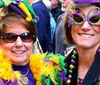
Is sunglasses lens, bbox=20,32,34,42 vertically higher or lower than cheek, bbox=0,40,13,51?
higher

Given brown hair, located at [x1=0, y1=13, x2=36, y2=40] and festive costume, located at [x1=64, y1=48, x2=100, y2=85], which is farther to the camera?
brown hair, located at [x1=0, y1=13, x2=36, y2=40]

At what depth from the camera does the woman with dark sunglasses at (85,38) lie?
2951 mm

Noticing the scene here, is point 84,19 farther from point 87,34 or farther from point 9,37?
point 9,37

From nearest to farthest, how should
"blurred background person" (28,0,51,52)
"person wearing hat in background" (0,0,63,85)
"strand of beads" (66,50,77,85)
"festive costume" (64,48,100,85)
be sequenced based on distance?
1. "festive costume" (64,48,100,85)
2. "person wearing hat in background" (0,0,63,85)
3. "strand of beads" (66,50,77,85)
4. "blurred background person" (28,0,51,52)

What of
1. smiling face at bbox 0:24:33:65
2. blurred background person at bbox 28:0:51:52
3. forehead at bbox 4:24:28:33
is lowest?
blurred background person at bbox 28:0:51:52

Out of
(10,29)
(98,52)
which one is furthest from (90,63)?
(10,29)

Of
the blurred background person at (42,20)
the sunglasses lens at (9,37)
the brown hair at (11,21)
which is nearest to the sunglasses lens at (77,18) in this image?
the brown hair at (11,21)

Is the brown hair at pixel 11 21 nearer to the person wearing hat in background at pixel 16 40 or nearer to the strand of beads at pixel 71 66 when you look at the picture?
the person wearing hat in background at pixel 16 40

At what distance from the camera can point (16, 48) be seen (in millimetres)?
3029

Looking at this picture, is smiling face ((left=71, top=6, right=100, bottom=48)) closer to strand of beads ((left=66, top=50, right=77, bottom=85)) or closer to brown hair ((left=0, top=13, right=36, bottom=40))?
strand of beads ((left=66, top=50, right=77, bottom=85))

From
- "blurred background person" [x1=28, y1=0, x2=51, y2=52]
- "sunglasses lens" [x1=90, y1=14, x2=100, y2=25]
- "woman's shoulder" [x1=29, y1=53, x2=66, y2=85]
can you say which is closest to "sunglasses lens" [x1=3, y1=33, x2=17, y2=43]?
"woman's shoulder" [x1=29, y1=53, x2=66, y2=85]

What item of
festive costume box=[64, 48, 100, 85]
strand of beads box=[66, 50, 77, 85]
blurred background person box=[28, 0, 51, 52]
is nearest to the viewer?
festive costume box=[64, 48, 100, 85]

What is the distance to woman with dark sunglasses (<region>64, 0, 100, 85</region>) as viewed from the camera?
2.95m

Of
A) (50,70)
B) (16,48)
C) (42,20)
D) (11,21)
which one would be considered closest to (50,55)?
(50,70)
